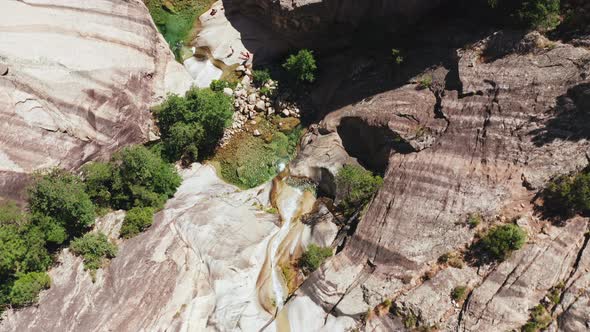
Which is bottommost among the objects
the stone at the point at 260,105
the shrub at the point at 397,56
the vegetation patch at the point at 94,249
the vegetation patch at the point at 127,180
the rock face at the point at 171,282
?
the rock face at the point at 171,282

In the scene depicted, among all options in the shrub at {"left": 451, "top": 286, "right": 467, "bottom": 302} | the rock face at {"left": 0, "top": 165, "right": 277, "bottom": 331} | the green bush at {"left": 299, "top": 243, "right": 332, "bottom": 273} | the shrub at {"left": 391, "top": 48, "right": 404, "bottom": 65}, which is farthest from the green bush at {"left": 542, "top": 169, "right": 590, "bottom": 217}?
the rock face at {"left": 0, "top": 165, "right": 277, "bottom": 331}

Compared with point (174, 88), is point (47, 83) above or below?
above

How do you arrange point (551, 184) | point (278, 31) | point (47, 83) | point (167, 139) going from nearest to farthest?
point (551, 184) → point (47, 83) → point (167, 139) → point (278, 31)

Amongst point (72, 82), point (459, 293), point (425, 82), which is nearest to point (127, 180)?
Answer: point (72, 82)

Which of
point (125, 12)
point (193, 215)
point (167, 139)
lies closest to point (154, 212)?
point (193, 215)

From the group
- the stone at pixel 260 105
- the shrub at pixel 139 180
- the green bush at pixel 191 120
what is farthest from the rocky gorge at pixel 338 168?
the stone at pixel 260 105

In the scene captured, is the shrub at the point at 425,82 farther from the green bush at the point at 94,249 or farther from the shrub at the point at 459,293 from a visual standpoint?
the green bush at the point at 94,249

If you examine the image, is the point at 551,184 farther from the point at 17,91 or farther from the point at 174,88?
the point at 17,91
